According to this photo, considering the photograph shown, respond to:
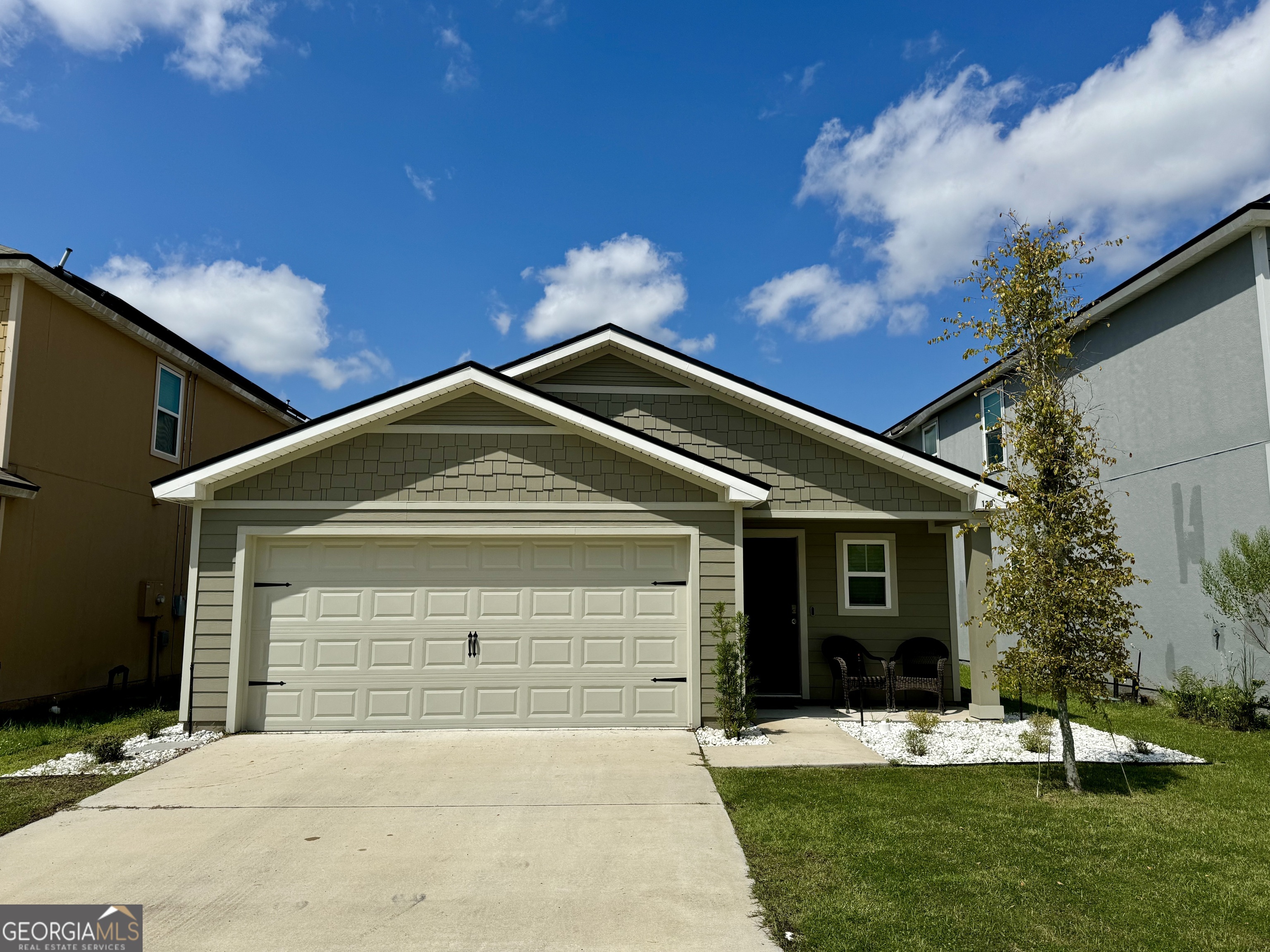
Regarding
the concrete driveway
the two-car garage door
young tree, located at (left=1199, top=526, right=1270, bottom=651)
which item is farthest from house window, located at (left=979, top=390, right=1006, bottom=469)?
the concrete driveway

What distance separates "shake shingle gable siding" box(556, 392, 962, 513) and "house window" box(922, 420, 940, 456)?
10691mm

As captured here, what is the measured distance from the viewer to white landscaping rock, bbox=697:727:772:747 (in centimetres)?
856

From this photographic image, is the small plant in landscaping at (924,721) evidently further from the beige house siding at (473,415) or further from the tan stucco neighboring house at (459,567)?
the beige house siding at (473,415)

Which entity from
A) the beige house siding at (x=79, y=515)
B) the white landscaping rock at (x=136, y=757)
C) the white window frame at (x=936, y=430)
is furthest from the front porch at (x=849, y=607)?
the beige house siding at (x=79, y=515)

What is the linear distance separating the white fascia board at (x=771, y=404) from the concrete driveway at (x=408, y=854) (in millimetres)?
4826

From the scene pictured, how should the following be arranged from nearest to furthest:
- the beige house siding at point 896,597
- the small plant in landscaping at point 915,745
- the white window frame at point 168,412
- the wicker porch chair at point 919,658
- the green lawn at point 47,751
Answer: the green lawn at point 47,751
the small plant in landscaping at point 915,745
the wicker porch chair at point 919,658
the beige house siding at point 896,597
the white window frame at point 168,412

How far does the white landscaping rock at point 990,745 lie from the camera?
316 inches

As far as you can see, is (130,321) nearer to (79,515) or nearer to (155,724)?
(79,515)

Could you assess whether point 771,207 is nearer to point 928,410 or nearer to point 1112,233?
point 928,410

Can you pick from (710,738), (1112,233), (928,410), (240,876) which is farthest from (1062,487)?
(928,410)

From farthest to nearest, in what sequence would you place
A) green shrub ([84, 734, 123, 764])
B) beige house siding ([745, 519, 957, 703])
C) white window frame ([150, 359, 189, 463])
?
white window frame ([150, 359, 189, 463]) < beige house siding ([745, 519, 957, 703]) < green shrub ([84, 734, 123, 764])

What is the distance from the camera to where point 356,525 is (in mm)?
9297

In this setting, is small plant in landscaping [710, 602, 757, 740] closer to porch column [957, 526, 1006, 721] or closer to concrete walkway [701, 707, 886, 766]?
concrete walkway [701, 707, 886, 766]

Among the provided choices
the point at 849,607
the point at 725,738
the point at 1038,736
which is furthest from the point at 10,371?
the point at 1038,736
